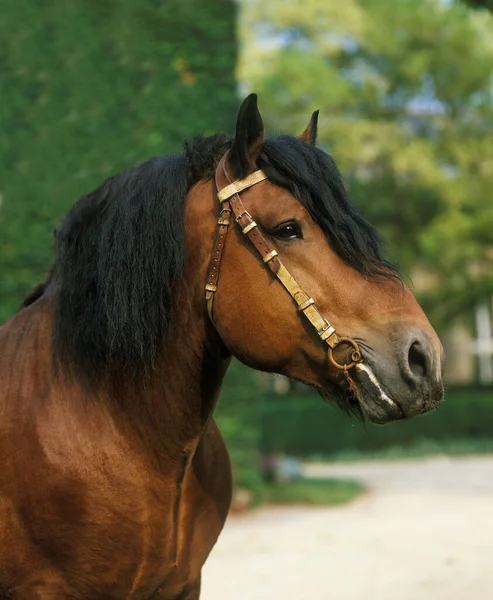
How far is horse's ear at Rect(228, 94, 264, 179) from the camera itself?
232 centimetres

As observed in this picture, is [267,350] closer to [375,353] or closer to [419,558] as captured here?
[375,353]

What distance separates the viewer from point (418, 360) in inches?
85.6

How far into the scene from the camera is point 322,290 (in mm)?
2289

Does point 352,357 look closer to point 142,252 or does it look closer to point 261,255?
point 261,255

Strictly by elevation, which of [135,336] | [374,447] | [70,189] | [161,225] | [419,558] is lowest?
[374,447]

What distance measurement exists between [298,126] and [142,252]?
17503mm

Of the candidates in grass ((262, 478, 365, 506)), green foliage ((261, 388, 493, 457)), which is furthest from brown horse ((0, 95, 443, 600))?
green foliage ((261, 388, 493, 457))

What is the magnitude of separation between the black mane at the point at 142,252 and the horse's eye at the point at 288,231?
0.24 ft

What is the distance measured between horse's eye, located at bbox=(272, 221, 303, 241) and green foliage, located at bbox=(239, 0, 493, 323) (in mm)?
15859

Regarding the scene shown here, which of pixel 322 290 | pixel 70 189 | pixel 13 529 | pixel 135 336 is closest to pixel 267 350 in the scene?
pixel 322 290

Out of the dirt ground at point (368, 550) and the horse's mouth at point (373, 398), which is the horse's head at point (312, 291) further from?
the dirt ground at point (368, 550)

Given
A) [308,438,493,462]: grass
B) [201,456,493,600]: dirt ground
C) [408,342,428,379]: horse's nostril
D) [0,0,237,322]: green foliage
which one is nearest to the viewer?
[408,342,428,379]: horse's nostril

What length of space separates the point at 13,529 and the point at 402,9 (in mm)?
18902

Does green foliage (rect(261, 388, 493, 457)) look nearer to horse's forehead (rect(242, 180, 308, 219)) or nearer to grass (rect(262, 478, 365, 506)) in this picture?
grass (rect(262, 478, 365, 506))
